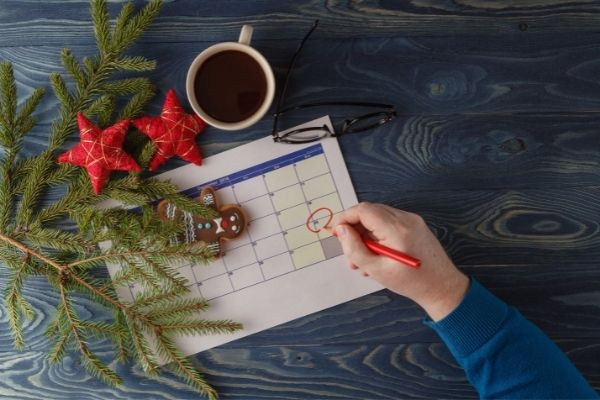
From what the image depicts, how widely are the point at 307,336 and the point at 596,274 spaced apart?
0.50 metres

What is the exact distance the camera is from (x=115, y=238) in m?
0.86

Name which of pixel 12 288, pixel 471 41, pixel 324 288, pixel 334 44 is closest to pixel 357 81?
pixel 334 44

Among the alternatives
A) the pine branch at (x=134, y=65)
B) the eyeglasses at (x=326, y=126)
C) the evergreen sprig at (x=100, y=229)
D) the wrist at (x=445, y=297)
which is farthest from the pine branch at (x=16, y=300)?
the wrist at (x=445, y=297)

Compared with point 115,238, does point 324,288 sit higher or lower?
lower

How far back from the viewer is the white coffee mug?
86 centimetres

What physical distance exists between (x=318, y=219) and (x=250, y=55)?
0.96 ft

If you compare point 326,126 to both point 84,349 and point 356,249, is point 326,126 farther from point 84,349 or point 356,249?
point 84,349

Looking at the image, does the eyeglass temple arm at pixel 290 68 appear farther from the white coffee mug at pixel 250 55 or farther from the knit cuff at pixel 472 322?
the knit cuff at pixel 472 322

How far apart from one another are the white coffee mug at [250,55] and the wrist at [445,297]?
381mm

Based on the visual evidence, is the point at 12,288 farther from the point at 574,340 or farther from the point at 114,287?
the point at 574,340

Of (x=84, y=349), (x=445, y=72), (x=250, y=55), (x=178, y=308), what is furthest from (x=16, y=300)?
(x=445, y=72)

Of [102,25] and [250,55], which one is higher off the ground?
[102,25]

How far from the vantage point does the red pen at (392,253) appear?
760 millimetres

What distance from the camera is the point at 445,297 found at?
0.81 m
